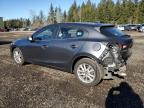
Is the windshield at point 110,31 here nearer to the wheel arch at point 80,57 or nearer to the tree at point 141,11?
the wheel arch at point 80,57

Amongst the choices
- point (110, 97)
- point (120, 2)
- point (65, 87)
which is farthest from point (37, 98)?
point (120, 2)

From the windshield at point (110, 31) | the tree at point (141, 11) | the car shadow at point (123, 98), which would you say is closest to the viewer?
the car shadow at point (123, 98)

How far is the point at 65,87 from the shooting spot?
687 centimetres

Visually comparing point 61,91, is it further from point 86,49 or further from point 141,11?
point 141,11

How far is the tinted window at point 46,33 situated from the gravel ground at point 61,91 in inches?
44.4

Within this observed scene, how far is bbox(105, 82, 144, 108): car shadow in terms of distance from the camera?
5.57m

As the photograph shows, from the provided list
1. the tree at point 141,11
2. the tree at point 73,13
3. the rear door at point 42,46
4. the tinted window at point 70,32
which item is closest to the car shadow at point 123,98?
the tinted window at point 70,32

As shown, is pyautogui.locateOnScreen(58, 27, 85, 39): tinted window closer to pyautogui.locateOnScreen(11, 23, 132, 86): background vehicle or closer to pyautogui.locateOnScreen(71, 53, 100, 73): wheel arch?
pyautogui.locateOnScreen(11, 23, 132, 86): background vehicle

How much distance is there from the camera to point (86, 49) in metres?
7.01

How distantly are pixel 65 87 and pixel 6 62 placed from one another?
4.39m

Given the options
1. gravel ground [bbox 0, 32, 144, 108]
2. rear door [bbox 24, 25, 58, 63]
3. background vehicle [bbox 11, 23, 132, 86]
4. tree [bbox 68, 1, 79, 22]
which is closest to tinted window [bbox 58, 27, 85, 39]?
background vehicle [bbox 11, 23, 132, 86]

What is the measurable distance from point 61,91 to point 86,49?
1.34 m

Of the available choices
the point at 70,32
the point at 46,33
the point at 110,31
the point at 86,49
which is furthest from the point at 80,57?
the point at 46,33

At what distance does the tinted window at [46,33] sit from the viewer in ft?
26.8
